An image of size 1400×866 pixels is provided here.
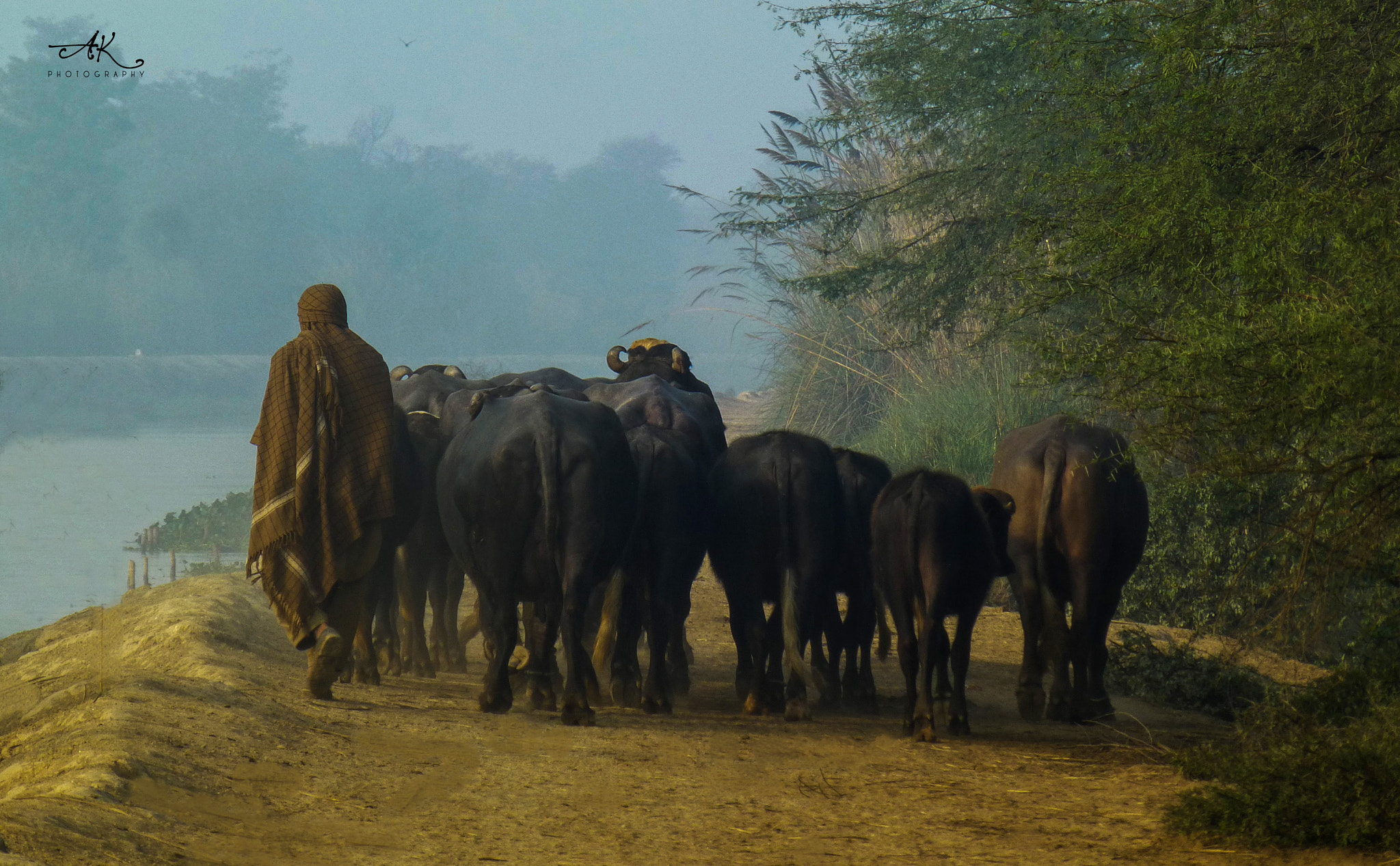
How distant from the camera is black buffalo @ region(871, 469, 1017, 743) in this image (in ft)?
23.1

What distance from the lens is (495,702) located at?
7.52m

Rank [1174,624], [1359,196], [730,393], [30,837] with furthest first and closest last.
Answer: [730,393]
[1174,624]
[1359,196]
[30,837]

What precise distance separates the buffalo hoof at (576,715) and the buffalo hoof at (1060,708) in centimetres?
296

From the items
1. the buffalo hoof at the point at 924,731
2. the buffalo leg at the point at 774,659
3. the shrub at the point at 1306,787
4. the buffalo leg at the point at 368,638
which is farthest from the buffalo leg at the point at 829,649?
the buffalo leg at the point at 368,638

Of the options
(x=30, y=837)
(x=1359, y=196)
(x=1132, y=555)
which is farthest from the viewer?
(x=1132, y=555)

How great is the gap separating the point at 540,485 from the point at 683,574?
1.24 metres

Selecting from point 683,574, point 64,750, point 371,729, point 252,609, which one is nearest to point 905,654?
point 683,574

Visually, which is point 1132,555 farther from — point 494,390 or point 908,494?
point 494,390

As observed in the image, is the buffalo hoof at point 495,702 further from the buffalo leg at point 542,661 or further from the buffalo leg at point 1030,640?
the buffalo leg at point 1030,640

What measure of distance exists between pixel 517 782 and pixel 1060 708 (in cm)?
386

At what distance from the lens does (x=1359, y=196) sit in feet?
20.0

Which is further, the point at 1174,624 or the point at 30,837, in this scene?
the point at 1174,624

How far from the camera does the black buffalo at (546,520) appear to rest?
24.1 feet

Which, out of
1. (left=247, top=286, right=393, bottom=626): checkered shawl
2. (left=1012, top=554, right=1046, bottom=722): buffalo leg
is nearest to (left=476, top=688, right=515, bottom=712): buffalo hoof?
(left=247, top=286, right=393, bottom=626): checkered shawl
